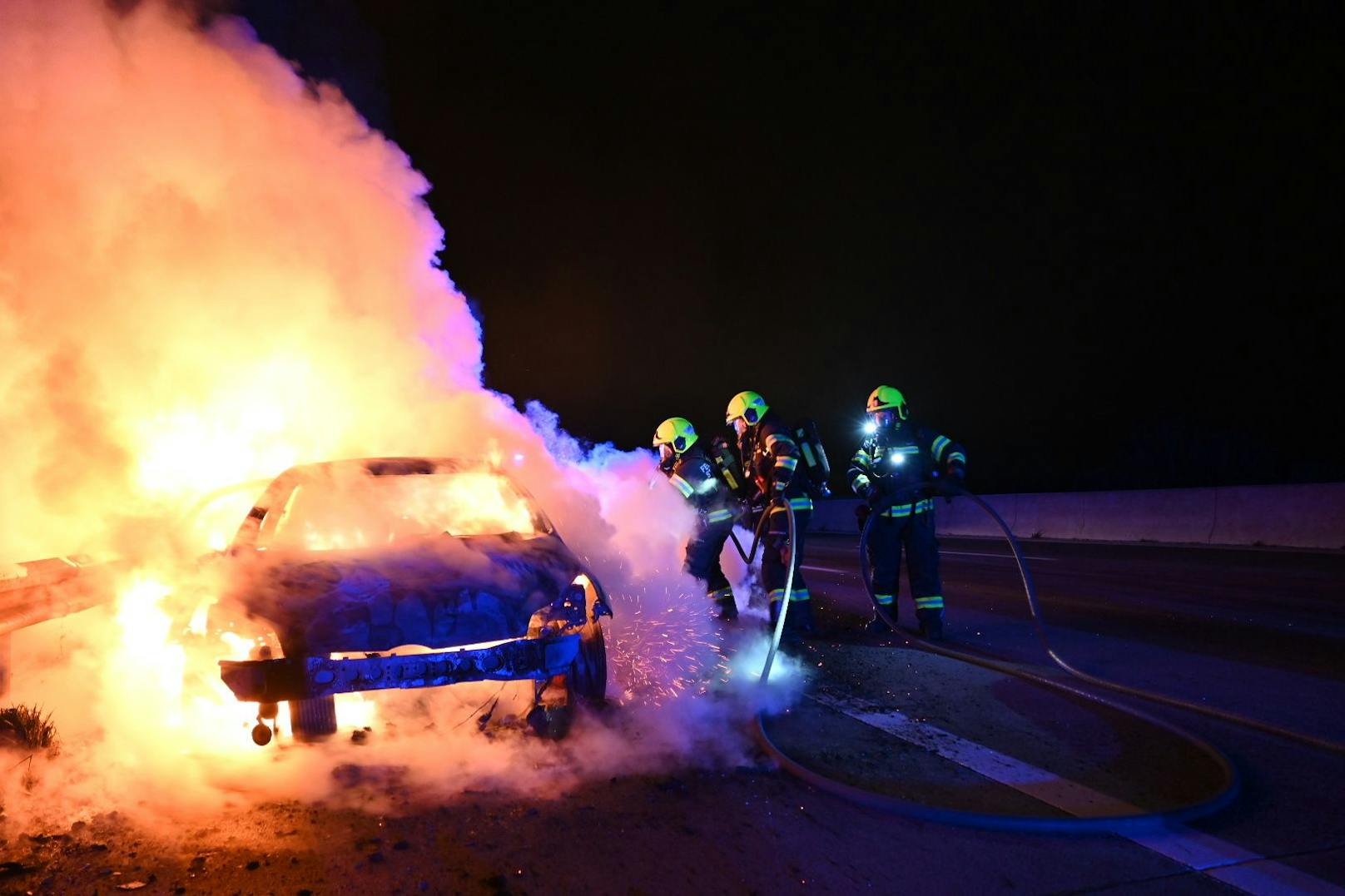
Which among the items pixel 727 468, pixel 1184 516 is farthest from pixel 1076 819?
pixel 1184 516

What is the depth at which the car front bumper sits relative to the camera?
416 centimetres

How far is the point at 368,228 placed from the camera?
876cm

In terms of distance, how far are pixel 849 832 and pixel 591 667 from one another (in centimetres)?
182

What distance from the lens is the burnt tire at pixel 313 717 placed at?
4500 millimetres

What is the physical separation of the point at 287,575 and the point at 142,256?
14.7 ft

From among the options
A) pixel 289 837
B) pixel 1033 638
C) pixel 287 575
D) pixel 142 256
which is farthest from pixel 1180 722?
pixel 142 256

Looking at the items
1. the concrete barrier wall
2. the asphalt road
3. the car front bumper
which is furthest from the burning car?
the concrete barrier wall

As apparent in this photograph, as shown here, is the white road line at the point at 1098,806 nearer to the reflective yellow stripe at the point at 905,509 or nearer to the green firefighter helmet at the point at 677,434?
the reflective yellow stripe at the point at 905,509

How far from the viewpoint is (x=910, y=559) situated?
7.61 metres

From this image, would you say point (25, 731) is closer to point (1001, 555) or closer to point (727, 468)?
point (727, 468)

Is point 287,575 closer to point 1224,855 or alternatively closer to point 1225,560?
point 1224,855

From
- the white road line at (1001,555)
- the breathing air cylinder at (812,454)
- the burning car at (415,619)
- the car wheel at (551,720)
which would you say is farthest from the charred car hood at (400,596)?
the white road line at (1001,555)

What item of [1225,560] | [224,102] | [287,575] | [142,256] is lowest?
[1225,560]

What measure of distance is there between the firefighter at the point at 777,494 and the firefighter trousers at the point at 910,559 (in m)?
0.61
